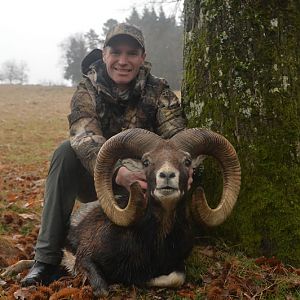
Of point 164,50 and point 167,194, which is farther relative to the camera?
point 164,50

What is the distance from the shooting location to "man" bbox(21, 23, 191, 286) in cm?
549

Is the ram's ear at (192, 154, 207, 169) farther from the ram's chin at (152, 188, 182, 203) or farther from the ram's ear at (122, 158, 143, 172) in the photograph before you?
the ram's chin at (152, 188, 182, 203)

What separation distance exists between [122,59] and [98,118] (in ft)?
2.40

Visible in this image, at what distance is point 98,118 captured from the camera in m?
5.83

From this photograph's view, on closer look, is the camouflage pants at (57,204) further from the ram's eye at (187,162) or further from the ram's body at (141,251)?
the ram's eye at (187,162)

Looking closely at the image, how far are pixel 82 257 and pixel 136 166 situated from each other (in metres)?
1.10

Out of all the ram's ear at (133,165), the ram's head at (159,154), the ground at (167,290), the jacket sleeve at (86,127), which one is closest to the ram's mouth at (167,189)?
the ram's head at (159,154)

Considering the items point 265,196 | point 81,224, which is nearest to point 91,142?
point 81,224

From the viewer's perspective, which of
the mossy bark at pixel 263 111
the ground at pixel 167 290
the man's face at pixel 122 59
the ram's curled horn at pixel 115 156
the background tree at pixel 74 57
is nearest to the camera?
the ground at pixel 167 290

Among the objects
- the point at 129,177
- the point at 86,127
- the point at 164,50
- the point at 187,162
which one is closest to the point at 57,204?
the point at 86,127

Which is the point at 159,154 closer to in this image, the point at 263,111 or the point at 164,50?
Answer: the point at 263,111

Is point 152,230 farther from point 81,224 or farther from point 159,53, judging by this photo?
point 159,53

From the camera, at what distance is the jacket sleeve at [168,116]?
5.84 m

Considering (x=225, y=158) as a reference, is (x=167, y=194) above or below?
below
